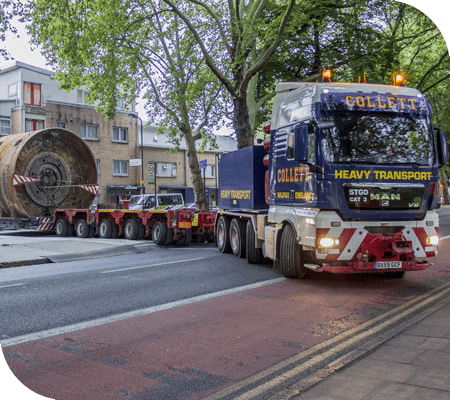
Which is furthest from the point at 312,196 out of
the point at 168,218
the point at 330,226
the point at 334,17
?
the point at 334,17

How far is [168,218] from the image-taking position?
17.7 m

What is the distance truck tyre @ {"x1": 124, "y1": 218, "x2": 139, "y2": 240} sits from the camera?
1941 cm

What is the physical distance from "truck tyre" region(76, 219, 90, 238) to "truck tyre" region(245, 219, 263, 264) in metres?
9.67

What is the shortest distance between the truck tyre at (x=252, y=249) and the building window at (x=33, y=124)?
31707 mm

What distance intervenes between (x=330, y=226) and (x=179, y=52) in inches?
776

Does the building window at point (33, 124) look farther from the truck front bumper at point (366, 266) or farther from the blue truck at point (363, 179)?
the truck front bumper at point (366, 266)

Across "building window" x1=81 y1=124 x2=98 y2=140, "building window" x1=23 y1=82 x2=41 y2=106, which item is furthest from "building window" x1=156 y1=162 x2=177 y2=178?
"building window" x1=23 y1=82 x2=41 y2=106

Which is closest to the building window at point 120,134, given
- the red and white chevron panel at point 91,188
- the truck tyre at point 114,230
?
the red and white chevron panel at point 91,188

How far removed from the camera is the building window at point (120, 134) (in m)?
46.2

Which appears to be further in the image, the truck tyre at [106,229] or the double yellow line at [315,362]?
the truck tyre at [106,229]

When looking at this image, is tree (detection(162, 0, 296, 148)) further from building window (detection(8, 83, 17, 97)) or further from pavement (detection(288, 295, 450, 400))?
building window (detection(8, 83, 17, 97))

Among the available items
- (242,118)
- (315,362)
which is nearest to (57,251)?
(242,118)

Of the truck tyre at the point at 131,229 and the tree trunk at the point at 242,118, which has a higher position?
the tree trunk at the point at 242,118

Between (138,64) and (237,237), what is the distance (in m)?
16.5
